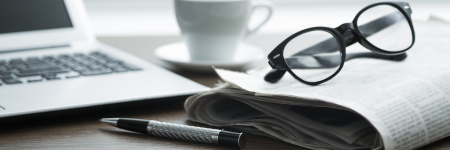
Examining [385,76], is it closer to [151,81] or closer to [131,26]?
[151,81]

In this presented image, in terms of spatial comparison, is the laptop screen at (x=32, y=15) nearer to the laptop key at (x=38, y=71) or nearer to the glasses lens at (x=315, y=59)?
the laptop key at (x=38, y=71)

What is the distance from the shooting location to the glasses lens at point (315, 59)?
65 cm

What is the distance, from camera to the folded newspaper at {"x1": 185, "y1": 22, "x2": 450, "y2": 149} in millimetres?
512

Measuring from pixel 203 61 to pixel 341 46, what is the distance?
297mm

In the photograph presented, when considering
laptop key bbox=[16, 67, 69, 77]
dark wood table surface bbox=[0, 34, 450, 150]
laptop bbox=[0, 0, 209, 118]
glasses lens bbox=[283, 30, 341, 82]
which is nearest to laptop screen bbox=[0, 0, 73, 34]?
laptop bbox=[0, 0, 209, 118]

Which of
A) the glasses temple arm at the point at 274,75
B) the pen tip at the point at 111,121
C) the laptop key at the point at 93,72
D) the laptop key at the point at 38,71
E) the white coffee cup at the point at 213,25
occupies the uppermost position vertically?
the white coffee cup at the point at 213,25

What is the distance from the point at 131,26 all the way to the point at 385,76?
2.92 feet

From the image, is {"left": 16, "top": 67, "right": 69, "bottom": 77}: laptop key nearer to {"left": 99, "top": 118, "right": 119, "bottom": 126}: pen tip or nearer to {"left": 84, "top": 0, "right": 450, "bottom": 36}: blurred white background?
{"left": 99, "top": 118, "right": 119, "bottom": 126}: pen tip

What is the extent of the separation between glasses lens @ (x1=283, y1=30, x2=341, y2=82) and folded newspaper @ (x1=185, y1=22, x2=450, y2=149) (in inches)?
0.7

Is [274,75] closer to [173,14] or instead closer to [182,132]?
[182,132]

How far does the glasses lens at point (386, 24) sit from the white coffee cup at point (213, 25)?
0.21 metres

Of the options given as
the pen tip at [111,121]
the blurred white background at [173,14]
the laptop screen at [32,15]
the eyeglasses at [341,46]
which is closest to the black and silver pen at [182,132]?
the pen tip at [111,121]

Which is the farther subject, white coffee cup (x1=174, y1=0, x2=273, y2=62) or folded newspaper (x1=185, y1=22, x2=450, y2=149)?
white coffee cup (x1=174, y1=0, x2=273, y2=62)

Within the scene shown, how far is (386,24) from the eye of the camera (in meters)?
0.73
